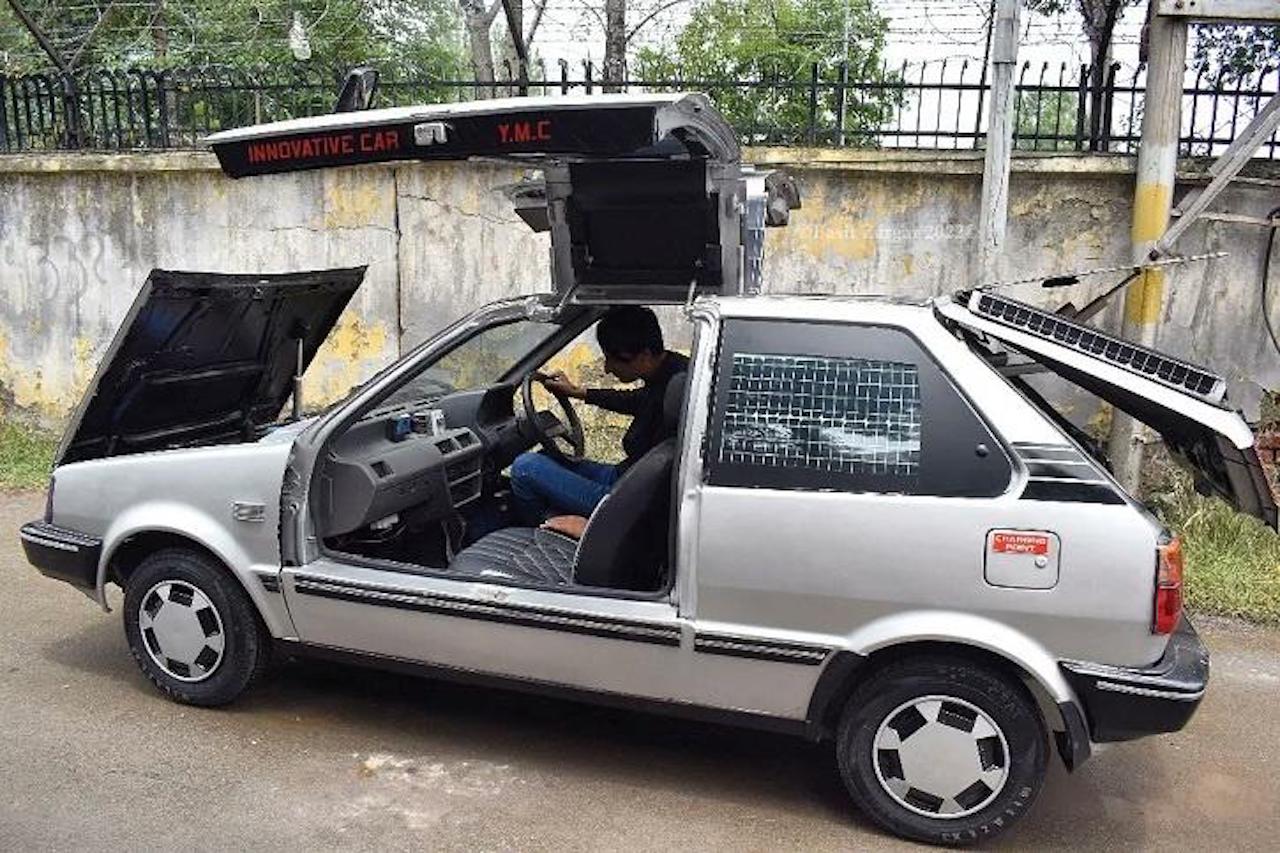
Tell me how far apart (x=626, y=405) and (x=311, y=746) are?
1.91 meters

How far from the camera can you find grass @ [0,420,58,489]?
7.43m

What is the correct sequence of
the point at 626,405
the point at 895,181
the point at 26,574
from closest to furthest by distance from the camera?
1. the point at 626,405
2. the point at 26,574
3. the point at 895,181

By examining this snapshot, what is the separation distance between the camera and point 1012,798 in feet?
10.7

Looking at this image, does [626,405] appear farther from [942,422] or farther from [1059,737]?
[1059,737]

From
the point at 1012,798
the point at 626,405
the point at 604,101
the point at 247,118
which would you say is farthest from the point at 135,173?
the point at 1012,798

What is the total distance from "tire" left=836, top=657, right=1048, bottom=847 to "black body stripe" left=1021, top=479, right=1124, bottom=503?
54cm

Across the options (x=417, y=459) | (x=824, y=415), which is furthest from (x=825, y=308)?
(x=417, y=459)

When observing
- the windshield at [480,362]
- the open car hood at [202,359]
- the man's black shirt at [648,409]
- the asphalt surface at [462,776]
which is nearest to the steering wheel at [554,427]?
the windshield at [480,362]

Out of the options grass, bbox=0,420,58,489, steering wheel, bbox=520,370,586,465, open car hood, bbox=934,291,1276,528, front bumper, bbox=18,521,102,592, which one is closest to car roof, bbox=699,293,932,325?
open car hood, bbox=934,291,1276,528

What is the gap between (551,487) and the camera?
Answer: 4.59 metres

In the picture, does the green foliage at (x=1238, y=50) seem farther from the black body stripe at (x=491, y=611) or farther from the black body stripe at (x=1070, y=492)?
the black body stripe at (x=491, y=611)

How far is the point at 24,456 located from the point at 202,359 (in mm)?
4407

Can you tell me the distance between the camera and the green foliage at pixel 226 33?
1452 cm

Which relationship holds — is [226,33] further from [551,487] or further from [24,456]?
[551,487]
